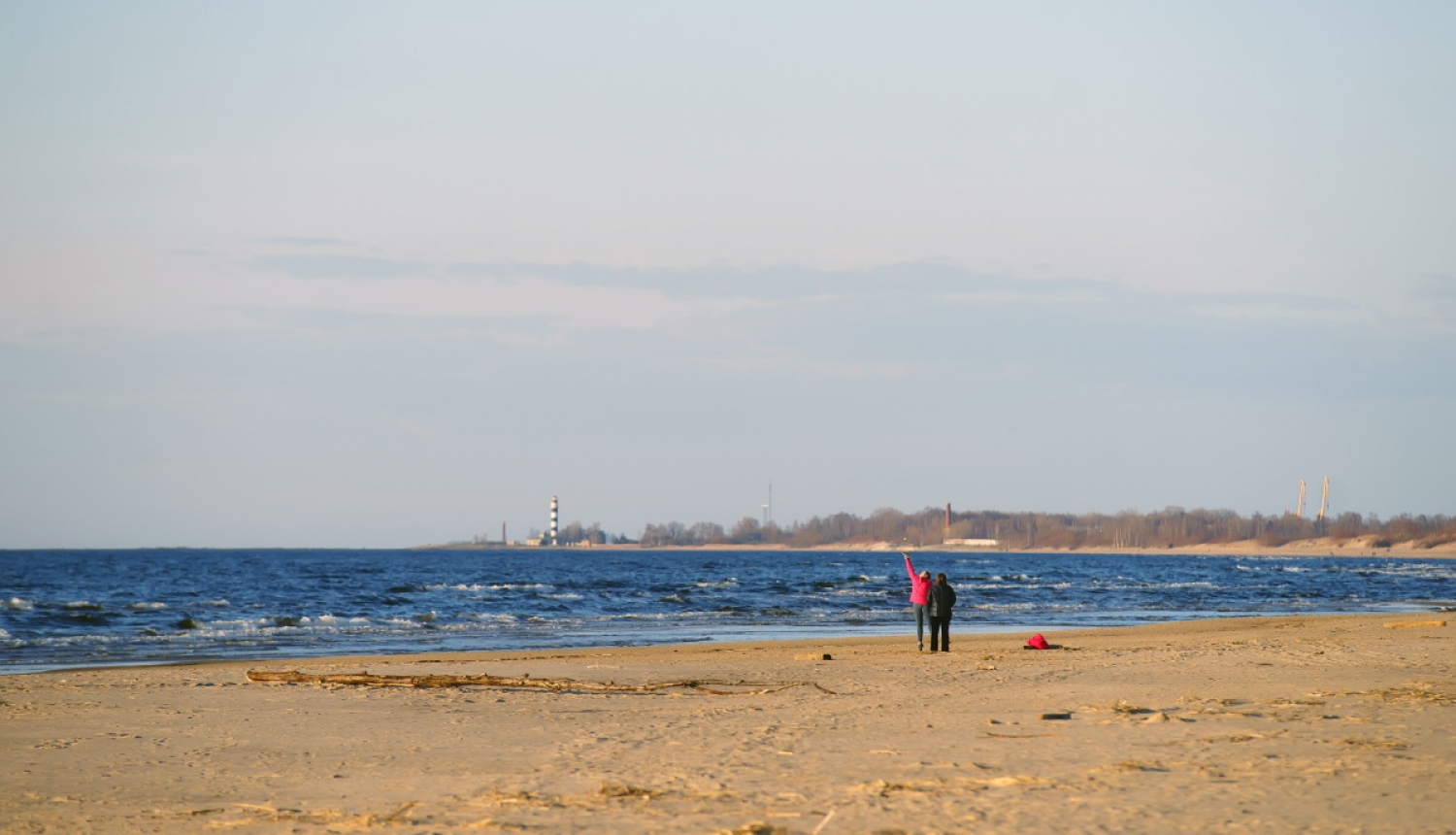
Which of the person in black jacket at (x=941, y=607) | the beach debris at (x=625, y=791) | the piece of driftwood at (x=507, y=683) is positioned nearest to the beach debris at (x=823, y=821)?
the beach debris at (x=625, y=791)

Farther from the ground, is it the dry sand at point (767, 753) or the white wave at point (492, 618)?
the dry sand at point (767, 753)

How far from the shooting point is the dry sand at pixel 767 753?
7.76 meters

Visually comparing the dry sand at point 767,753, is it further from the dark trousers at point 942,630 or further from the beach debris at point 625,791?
the dark trousers at point 942,630

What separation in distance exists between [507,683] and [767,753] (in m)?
6.47

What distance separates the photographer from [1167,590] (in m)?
61.5

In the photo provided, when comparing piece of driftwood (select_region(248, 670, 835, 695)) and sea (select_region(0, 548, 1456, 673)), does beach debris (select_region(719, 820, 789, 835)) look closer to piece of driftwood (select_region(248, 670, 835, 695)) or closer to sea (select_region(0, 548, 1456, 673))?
piece of driftwood (select_region(248, 670, 835, 695))

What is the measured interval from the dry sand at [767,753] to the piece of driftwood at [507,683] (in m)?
0.36

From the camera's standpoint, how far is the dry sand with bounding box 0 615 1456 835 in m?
7.76

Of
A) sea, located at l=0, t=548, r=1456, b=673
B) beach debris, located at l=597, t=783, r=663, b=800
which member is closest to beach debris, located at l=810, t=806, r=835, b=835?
beach debris, located at l=597, t=783, r=663, b=800

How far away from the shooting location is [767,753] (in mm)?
10000

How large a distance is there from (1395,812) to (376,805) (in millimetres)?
6195

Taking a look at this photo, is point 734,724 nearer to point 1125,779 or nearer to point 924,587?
point 1125,779

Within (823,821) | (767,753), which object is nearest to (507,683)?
(767,753)

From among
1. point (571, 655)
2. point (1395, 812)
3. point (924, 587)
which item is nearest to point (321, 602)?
point (571, 655)
